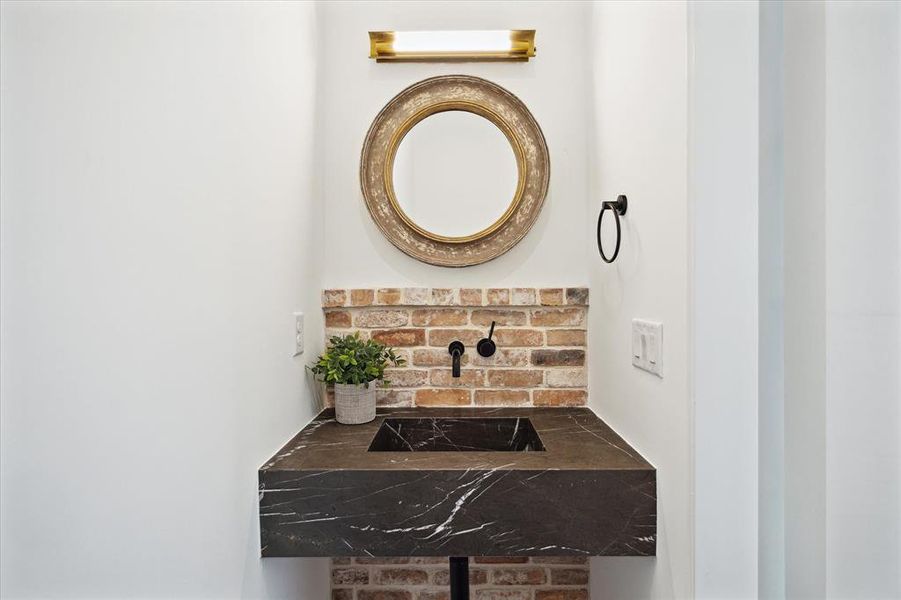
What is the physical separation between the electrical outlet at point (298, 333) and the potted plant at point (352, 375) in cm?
9

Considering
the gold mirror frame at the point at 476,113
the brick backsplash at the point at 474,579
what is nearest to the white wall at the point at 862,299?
the gold mirror frame at the point at 476,113

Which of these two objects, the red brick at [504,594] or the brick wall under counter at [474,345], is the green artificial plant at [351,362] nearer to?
the brick wall under counter at [474,345]

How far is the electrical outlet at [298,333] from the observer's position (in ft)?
4.83

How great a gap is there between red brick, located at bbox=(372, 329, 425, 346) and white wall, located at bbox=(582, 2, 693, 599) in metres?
0.63

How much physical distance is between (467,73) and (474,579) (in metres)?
1.89

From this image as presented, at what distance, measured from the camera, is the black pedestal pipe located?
140cm

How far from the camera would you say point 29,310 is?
2.83 ft

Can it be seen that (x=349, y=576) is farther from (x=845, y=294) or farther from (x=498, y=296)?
(x=845, y=294)

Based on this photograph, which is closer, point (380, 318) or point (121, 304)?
point (121, 304)

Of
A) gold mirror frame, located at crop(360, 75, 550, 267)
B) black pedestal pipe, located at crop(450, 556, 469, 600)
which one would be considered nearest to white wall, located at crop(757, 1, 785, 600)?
black pedestal pipe, located at crop(450, 556, 469, 600)

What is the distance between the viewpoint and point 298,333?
1.50 meters

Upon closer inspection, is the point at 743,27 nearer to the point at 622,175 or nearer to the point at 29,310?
the point at 622,175

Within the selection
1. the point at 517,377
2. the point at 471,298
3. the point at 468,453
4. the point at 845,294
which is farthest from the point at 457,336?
the point at 845,294

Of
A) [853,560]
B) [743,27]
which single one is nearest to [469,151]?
[743,27]
